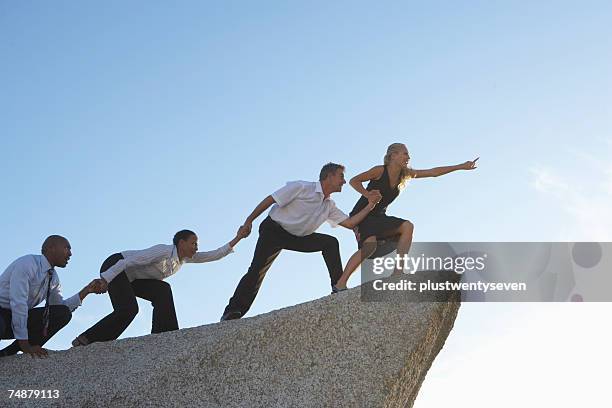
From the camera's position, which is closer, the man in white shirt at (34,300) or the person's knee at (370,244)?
the man in white shirt at (34,300)

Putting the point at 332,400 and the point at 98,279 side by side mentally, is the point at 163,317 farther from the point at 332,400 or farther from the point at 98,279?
the point at 332,400

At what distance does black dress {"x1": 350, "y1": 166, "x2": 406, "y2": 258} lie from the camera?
9.93m

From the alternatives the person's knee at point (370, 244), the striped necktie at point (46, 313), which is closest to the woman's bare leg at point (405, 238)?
the person's knee at point (370, 244)

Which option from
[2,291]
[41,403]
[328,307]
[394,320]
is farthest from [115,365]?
[394,320]

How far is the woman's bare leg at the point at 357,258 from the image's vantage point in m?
9.93

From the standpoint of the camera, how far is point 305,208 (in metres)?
10.6

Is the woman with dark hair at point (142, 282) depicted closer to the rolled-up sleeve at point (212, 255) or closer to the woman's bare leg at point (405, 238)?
the rolled-up sleeve at point (212, 255)

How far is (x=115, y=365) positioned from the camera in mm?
9219

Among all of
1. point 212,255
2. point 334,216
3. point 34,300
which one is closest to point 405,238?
point 334,216

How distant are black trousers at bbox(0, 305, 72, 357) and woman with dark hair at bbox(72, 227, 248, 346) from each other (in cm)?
45

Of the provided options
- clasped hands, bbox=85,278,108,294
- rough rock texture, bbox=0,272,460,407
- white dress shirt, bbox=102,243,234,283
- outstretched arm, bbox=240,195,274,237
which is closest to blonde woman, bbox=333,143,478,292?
rough rock texture, bbox=0,272,460,407

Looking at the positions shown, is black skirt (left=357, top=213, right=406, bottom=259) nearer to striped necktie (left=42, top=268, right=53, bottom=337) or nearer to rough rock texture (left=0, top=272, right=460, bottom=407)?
rough rock texture (left=0, top=272, right=460, bottom=407)

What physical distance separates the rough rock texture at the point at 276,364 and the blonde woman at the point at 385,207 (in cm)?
74

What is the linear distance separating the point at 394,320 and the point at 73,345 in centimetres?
400
